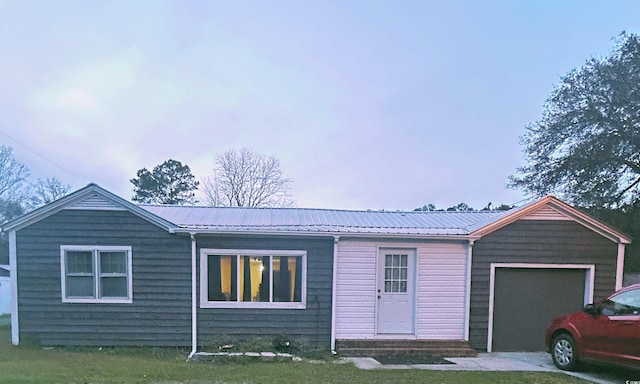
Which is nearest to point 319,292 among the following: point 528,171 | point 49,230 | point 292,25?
point 49,230

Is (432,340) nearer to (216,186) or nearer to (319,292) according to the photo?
(319,292)

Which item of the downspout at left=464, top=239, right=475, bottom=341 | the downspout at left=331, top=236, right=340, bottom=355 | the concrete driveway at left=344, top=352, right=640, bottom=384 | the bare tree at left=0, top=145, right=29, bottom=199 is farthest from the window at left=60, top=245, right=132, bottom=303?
the downspout at left=464, top=239, right=475, bottom=341

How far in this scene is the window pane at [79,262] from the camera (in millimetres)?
7898

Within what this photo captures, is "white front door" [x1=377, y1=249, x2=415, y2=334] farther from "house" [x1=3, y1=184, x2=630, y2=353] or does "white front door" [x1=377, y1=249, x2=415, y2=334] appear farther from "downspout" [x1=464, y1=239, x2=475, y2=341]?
"downspout" [x1=464, y1=239, x2=475, y2=341]

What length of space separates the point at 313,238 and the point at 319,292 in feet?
4.02

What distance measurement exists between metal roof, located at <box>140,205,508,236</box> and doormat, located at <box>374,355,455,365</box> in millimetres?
2608

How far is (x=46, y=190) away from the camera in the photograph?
1548 centimetres

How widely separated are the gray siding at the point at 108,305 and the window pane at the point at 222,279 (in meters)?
0.49

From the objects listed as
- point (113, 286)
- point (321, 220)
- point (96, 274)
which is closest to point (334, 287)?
point (321, 220)

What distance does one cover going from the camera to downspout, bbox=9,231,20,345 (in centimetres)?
766

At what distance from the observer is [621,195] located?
13.1 meters

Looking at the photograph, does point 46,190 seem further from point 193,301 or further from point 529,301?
point 529,301

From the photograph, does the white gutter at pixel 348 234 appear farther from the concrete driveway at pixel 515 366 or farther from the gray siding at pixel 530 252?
the concrete driveway at pixel 515 366

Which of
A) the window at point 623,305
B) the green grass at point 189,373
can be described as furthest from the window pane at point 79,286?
the window at point 623,305
